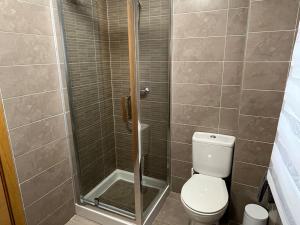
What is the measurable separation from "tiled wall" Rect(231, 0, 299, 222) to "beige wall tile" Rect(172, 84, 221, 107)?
33 centimetres

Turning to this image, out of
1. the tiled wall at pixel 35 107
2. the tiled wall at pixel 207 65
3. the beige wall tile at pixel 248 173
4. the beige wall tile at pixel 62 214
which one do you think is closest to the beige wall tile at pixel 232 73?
the tiled wall at pixel 207 65

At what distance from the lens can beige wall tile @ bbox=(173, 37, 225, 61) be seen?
1780 mm

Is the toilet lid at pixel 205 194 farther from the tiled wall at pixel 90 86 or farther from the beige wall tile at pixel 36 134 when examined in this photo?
the beige wall tile at pixel 36 134

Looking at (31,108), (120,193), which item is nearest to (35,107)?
(31,108)

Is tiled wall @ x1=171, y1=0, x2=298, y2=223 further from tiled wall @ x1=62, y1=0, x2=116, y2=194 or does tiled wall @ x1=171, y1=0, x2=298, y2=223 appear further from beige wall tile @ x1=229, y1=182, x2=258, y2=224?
tiled wall @ x1=62, y1=0, x2=116, y2=194

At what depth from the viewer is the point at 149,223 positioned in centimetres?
184

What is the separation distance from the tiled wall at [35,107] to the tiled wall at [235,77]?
1105 mm

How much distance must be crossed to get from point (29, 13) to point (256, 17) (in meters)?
1.59

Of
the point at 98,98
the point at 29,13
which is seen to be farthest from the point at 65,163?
the point at 29,13

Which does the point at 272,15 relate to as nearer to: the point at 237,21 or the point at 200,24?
the point at 237,21

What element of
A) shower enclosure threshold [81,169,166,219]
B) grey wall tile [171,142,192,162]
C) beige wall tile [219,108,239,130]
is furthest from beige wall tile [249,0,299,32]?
shower enclosure threshold [81,169,166,219]

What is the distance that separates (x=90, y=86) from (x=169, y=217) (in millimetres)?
1513

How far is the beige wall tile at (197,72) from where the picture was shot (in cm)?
184

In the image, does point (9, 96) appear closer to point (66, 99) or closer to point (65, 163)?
point (66, 99)
